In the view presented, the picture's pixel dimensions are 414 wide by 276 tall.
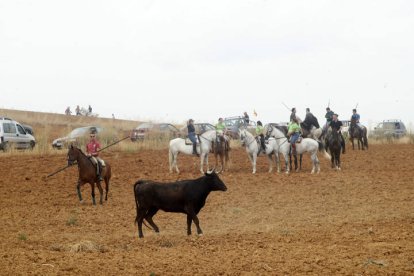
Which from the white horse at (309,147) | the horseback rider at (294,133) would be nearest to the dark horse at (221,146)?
the white horse at (309,147)

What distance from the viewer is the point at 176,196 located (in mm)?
15305

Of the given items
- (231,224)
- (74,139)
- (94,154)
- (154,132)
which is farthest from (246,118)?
(231,224)

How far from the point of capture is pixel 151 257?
11906mm

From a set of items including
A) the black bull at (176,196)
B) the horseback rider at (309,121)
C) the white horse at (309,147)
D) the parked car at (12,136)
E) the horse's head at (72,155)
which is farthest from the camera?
the parked car at (12,136)

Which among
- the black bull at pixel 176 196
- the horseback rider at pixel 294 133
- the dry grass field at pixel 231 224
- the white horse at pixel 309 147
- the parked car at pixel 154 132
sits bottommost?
the dry grass field at pixel 231 224

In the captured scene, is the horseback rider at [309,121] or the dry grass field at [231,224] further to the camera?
the horseback rider at [309,121]

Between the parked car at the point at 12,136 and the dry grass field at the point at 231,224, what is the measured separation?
2792mm

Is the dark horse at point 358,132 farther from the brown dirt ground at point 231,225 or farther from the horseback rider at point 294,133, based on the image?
the horseback rider at point 294,133

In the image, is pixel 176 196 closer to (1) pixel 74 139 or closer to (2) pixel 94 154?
(2) pixel 94 154

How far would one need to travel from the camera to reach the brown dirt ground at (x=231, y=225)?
11.0 meters

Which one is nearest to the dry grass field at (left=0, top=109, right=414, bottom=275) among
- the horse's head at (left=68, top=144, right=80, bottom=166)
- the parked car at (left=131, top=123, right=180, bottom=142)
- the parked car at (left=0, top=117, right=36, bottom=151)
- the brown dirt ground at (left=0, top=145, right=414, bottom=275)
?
the brown dirt ground at (left=0, top=145, right=414, bottom=275)

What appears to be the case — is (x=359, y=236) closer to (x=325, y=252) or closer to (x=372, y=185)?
(x=325, y=252)

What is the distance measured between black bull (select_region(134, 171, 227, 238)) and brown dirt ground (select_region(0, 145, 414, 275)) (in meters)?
0.58

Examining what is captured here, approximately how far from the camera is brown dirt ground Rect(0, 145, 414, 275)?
1102 centimetres
